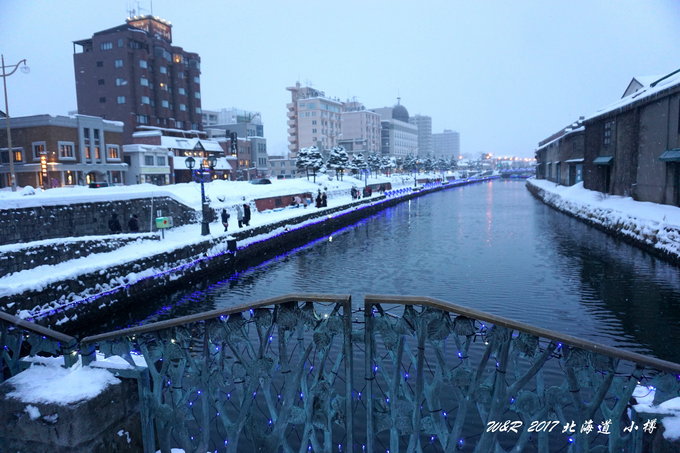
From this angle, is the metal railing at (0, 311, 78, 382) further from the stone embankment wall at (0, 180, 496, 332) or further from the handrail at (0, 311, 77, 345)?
the stone embankment wall at (0, 180, 496, 332)

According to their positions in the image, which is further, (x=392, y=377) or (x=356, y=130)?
(x=356, y=130)

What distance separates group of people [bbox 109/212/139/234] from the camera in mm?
23559

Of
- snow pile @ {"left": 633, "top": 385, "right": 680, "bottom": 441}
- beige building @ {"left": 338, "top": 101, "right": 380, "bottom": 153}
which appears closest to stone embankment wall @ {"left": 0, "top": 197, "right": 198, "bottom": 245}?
snow pile @ {"left": 633, "top": 385, "right": 680, "bottom": 441}

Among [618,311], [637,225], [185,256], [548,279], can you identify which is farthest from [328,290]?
[637,225]

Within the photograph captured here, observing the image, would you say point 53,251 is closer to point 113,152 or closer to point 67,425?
point 67,425

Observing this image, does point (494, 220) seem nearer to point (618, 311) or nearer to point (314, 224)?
point (314, 224)

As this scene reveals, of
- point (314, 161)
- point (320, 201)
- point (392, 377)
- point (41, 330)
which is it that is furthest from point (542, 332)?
point (314, 161)

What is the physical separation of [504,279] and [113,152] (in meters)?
50.8

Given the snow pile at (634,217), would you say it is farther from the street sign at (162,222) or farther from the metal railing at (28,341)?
the street sign at (162,222)

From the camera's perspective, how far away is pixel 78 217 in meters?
22.5

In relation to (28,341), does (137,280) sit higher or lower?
lower

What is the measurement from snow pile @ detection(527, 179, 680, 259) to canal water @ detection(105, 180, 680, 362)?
0.81 m

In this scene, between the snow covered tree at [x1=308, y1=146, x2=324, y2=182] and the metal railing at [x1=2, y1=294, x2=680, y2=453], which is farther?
the snow covered tree at [x1=308, y1=146, x2=324, y2=182]

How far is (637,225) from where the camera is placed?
84.9 ft
